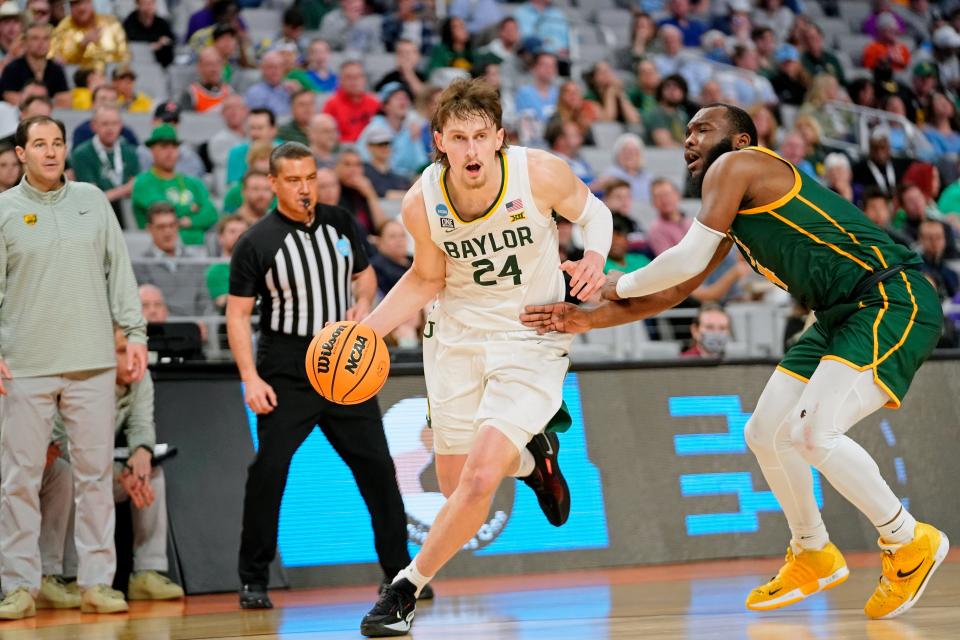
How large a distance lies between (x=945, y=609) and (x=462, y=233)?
2526mm

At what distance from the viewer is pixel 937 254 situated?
12.1 metres

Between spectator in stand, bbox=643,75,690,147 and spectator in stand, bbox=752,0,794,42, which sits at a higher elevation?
spectator in stand, bbox=752,0,794,42

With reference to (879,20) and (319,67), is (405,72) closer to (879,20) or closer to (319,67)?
(319,67)

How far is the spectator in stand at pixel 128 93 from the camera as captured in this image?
12164 millimetres

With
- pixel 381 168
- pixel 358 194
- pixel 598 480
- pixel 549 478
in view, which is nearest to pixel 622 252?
pixel 358 194

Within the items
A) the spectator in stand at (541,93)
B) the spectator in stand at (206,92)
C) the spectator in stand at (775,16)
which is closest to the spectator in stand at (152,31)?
the spectator in stand at (206,92)

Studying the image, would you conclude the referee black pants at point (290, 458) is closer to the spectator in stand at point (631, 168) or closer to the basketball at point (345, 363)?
the basketball at point (345, 363)

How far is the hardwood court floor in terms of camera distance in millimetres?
5070

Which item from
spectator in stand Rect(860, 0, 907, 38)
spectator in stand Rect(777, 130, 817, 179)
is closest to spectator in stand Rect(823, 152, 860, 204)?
spectator in stand Rect(777, 130, 817, 179)

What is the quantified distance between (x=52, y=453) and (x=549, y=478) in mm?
2842

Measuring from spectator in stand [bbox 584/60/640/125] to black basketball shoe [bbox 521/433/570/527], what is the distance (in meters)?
9.31

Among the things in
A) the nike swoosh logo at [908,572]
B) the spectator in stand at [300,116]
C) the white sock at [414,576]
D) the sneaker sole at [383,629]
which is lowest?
the sneaker sole at [383,629]

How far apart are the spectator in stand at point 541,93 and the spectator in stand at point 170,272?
5373 mm

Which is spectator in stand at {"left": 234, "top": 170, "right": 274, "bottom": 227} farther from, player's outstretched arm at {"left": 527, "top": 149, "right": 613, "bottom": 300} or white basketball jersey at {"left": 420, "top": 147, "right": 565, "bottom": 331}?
player's outstretched arm at {"left": 527, "top": 149, "right": 613, "bottom": 300}
